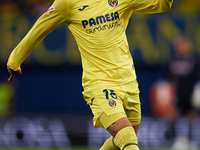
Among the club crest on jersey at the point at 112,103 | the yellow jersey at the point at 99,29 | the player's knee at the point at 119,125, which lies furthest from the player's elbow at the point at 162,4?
the player's knee at the point at 119,125

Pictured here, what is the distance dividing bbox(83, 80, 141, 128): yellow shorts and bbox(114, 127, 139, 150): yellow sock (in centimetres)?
24

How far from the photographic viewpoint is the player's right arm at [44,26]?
538 centimetres

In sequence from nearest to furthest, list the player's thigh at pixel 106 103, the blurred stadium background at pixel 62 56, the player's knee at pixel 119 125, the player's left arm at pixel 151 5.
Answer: the player's knee at pixel 119 125, the player's thigh at pixel 106 103, the player's left arm at pixel 151 5, the blurred stadium background at pixel 62 56

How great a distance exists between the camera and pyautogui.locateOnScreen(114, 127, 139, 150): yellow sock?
4.88 meters

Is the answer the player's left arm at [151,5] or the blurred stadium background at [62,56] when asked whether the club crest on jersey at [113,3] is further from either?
the blurred stadium background at [62,56]

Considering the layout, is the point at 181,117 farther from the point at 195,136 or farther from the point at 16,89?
the point at 16,89

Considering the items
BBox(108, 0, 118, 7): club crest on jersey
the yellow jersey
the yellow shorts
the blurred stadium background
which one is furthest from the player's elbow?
the blurred stadium background

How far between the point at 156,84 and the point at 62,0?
7527 millimetres

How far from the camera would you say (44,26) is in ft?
17.9

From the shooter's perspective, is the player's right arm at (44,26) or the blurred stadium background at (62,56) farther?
the blurred stadium background at (62,56)

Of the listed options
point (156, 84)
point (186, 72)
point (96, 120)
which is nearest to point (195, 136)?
point (186, 72)

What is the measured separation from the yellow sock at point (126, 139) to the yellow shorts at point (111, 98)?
0.77 feet

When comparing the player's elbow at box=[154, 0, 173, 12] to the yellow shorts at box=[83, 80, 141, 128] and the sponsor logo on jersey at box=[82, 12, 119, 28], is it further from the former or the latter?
the yellow shorts at box=[83, 80, 141, 128]

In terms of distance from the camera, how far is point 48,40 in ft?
40.5
